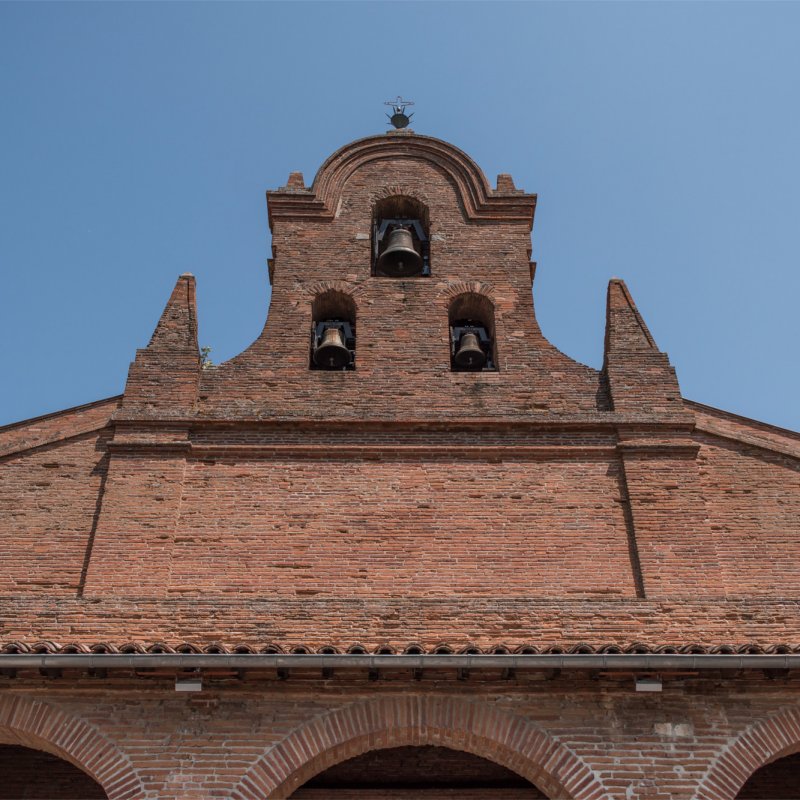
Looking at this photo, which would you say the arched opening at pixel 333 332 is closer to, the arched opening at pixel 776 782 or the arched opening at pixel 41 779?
the arched opening at pixel 41 779

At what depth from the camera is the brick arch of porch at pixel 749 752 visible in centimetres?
776

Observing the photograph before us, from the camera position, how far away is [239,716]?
8031mm

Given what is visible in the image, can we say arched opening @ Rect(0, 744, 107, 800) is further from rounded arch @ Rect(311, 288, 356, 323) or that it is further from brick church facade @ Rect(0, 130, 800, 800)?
rounded arch @ Rect(311, 288, 356, 323)

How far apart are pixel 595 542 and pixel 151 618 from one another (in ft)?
13.8

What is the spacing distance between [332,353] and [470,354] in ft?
5.15

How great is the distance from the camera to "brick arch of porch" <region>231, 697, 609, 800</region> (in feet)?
25.6

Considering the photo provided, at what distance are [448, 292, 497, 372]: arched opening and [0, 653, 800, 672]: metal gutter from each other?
5.03 metres

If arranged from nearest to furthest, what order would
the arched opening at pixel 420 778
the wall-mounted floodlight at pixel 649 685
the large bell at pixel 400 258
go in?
1. the wall-mounted floodlight at pixel 649 685
2. the arched opening at pixel 420 778
3. the large bell at pixel 400 258

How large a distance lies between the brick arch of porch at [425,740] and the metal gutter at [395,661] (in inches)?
14.0

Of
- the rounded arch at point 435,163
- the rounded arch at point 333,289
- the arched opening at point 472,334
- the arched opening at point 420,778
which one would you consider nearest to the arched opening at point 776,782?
the arched opening at point 420,778

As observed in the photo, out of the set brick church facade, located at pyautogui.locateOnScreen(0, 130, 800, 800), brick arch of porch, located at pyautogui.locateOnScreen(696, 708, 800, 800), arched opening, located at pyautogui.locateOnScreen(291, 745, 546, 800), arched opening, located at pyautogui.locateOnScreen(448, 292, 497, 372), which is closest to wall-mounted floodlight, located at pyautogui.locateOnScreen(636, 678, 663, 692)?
brick church facade, located at pyautogui.locateOnScreen(0, 130, 800, 800)

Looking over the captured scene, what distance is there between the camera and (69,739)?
→ 7898mm

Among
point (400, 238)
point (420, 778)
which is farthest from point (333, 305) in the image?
point (420, 778)

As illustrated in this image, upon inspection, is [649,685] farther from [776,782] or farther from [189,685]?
[189,685]
